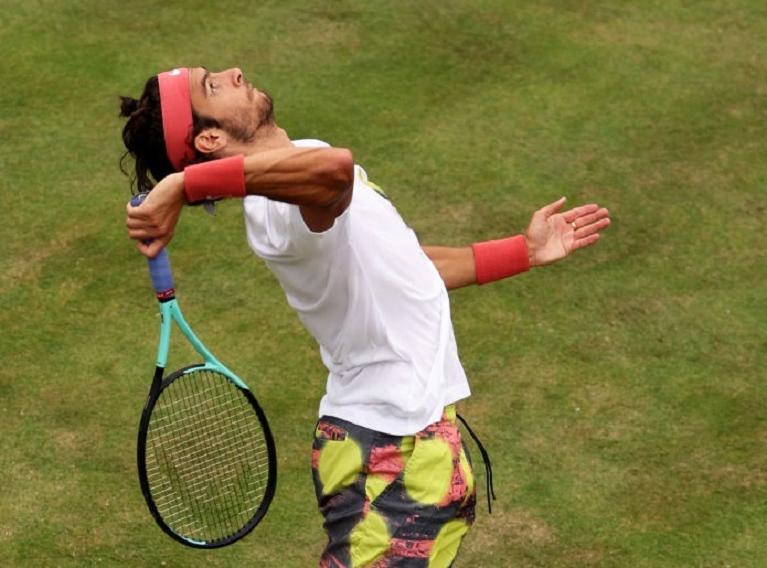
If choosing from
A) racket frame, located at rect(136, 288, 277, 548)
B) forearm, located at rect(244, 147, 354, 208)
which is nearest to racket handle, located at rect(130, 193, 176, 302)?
racket frame, located at rect(136, 288, 277, 548)

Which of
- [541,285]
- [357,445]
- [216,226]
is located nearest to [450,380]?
[357,445]

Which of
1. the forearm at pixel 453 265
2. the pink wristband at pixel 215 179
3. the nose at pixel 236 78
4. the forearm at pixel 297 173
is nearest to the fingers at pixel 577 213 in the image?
the forearm at pixel 453 265

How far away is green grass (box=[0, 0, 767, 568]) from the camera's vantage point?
7352 mm

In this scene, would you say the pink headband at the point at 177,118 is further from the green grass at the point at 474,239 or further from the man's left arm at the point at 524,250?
the green grass at the point at 474,239

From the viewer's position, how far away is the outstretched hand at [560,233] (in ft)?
20.3

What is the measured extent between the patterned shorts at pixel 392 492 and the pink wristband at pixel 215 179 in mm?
1205

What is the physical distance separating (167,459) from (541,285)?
133 inches

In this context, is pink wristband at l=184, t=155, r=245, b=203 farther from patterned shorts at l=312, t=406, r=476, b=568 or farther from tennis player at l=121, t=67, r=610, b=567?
patterned shorts at l=312, t=406, r=476, b=568

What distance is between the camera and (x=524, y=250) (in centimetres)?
615

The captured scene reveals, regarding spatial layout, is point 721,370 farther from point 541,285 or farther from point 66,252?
point 66,252

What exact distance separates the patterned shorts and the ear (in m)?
1.09

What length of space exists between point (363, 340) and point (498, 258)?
40.1 inches

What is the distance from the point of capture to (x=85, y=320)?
28.5ft

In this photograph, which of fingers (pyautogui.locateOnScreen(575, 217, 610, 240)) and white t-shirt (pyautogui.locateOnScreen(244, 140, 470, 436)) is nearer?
white t-shirt (pyautogui.locateOnScreen(244, 140, 470, 436))
